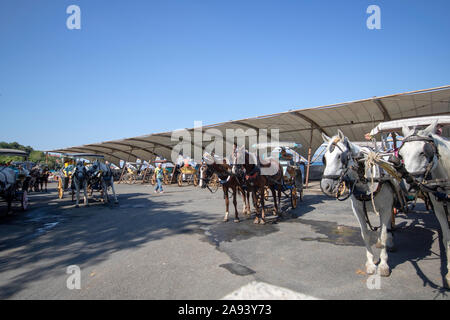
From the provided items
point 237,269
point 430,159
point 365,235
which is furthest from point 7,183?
point 430,159

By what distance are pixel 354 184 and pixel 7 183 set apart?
10.8 metres

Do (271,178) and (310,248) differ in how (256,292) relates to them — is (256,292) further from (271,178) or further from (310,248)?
(271,178)

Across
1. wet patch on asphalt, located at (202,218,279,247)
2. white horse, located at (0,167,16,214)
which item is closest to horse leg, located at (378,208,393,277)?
wet patch on asphalt, located at (202,218,279,247)

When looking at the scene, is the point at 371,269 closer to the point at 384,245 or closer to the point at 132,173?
the point at 384,245

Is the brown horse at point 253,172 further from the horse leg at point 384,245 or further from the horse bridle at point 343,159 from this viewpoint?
the horse bridle at point 343,159

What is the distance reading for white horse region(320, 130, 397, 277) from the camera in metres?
3.54

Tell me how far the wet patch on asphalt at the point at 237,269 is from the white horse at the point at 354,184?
176cm

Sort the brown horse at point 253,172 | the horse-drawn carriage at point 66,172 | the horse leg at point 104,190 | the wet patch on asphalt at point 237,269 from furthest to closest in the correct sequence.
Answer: the horse-drawn carriage at point 66,172 < the horse leg at point 104,190 < the brown horse at point 253,172 < the wet patch on asphalt at point 237,269

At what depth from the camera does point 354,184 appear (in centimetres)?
366

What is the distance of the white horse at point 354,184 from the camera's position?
354cm

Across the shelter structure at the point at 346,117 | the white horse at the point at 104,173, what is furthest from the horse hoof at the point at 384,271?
the white horse at the point at 104,173

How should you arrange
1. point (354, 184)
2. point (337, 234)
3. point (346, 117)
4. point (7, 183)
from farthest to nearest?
point (346, 117), point (7, 183), point (337, 234), point (354, 184)
